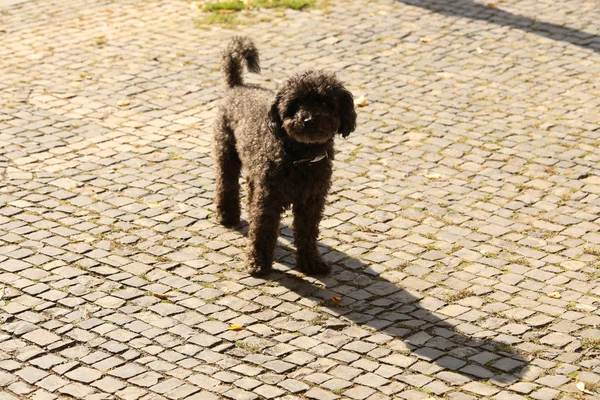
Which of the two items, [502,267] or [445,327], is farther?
[502,267]

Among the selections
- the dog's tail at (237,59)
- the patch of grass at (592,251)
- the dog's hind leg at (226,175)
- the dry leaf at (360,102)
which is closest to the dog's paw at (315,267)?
the dog's hind leg at (226,175)

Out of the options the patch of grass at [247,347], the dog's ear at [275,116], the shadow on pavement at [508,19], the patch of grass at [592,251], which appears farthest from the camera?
the shadow on pavement at [508,19]

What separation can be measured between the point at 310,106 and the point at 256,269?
1.46 m

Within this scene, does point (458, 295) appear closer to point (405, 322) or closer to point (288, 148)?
point (405, 322)

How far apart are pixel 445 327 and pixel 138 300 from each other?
2.39 meters

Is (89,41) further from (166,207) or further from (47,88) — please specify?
(166,207)

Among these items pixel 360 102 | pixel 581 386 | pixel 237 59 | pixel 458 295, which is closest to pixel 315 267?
pixel 458 295

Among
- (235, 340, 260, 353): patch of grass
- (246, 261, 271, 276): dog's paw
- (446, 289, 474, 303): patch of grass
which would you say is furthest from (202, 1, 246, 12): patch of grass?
(235, 340, 260, 353): patch of grass

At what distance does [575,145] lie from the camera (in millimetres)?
10484

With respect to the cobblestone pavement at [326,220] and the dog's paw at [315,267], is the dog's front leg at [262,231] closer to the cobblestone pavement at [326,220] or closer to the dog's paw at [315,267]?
the cobblestone pavement at [326,220]

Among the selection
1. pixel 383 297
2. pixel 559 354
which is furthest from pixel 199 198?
pixel 559 354

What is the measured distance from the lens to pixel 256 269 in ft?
26.3

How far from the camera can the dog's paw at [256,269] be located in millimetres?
8031

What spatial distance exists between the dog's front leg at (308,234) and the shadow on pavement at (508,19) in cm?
666
